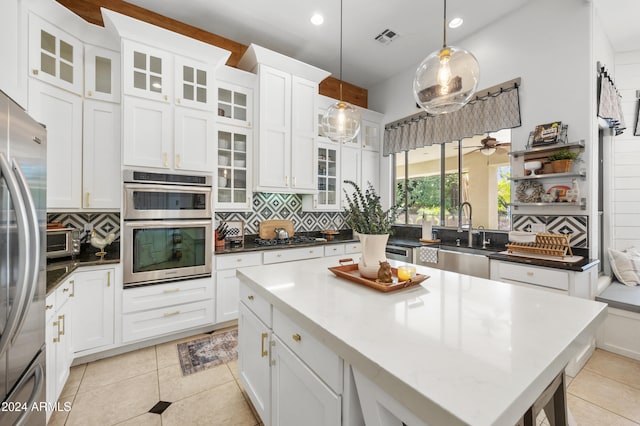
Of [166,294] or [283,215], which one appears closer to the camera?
[166,294]

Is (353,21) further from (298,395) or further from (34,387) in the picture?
(34,387)

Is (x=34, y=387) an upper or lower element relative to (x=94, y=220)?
lower

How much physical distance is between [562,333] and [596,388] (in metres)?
1.90

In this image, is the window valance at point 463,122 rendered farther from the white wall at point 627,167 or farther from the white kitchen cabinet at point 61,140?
the white kitchen cabinet at point 61,140

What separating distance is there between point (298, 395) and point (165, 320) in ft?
6.67

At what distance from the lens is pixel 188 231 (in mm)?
2748

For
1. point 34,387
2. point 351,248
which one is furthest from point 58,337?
point 351,248

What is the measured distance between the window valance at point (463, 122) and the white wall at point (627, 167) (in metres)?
1.31

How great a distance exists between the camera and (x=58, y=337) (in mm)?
1789

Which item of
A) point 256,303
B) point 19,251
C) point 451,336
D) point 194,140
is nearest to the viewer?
point 451,336

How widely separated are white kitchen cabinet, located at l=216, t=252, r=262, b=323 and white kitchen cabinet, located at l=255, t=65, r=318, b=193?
91 cm

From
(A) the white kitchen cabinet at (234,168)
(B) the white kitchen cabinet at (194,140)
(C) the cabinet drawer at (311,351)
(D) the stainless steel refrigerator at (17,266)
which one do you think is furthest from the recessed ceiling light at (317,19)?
(C) the cabinet drawer at (311,351)

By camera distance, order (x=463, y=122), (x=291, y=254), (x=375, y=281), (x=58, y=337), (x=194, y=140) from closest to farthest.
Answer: (x=375, y=281)
(x=58, y=337)
(x=194, y=140)
(x=291, y=254)
(x=463, y=122)

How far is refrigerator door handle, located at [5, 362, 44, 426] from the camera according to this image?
1074mm
